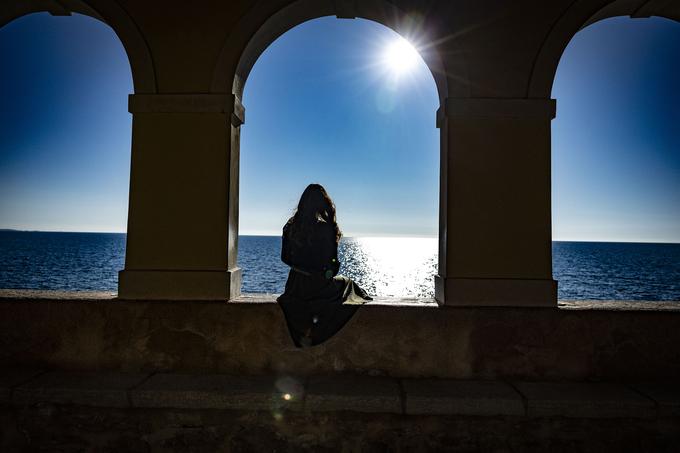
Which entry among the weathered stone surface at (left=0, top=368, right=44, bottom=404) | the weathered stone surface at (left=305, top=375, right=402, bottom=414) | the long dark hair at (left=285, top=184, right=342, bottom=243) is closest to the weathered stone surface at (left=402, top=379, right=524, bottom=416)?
the weathered stone surface at (left=305, top=375, right=402, bottom=414)

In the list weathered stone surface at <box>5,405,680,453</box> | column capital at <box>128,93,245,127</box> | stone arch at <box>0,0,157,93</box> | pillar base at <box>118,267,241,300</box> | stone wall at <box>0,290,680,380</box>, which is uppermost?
stone arch at <box>0,0,157,93</box>

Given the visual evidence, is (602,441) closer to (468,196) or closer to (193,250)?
(468,196)

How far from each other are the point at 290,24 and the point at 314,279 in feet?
7.78

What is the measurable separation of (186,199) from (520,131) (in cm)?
288

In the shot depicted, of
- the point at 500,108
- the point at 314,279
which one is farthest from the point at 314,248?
the point at 500,108

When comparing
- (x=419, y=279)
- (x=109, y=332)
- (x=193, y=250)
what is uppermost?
(x=193, y=250)

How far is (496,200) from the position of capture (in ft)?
11.0

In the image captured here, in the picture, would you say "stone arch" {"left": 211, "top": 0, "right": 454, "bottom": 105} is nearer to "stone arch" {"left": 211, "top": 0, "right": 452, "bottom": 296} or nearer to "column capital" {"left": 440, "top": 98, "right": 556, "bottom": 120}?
"stone arch" {"left": 211, "top": 0, "right": 452, "bottom": 296}

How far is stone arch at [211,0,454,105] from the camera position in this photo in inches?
132

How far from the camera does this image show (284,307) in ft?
10.6

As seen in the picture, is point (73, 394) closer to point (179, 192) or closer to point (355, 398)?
point (179, 192)

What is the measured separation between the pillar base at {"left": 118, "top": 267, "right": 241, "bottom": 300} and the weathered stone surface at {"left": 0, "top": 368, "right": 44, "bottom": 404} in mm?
853

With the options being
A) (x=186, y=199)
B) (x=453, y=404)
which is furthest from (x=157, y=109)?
(x=453, y=404)

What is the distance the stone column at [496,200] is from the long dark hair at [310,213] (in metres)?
1.01
